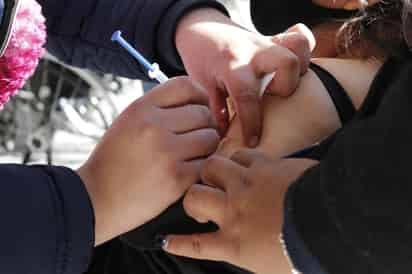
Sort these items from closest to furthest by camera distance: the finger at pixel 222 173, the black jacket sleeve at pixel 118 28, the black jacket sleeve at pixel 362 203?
1. the black jacket sleeve at pixel 362 203
2. the finger at pixel 222 173
3. the black jacket sleeve at pixel 118 28

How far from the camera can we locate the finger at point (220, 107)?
0.66 meters

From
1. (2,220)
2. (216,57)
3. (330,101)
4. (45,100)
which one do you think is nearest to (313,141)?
(330,101)

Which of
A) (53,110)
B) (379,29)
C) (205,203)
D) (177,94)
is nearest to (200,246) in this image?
(205,203)

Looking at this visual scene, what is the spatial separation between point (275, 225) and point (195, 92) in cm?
18

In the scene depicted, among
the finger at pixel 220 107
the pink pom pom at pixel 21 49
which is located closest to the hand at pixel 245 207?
Result: the finger at pixel 220 107

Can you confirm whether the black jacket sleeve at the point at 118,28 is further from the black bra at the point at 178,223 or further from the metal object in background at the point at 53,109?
the metal object in background at the point at 53,109

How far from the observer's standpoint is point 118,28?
0.84 m

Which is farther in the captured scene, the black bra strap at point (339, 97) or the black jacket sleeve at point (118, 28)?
the black jacket sleeve at point (118, 28)

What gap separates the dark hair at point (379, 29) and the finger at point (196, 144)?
0.59 feet

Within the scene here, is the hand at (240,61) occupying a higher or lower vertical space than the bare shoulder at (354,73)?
higher

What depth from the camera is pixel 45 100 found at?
1.84 m

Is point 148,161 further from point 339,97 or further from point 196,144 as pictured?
point 339,97

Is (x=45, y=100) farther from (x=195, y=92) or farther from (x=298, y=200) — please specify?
(x=298, y=200)

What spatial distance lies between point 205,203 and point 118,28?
0.38 m
